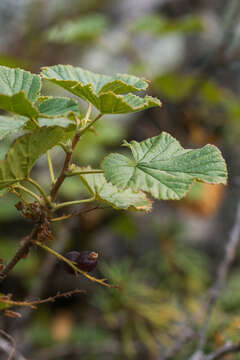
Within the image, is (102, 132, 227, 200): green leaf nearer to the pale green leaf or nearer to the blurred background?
the pale green leaf

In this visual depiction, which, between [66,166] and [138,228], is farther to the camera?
[138,228]

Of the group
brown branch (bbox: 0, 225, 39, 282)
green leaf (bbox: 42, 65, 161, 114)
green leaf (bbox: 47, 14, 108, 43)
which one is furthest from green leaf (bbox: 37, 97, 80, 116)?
green leaf (bbox: 47, 14, 108, 43)

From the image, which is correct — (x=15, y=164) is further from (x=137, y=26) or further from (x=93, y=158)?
(x=137, y=26)

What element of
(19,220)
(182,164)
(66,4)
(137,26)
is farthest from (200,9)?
(182,164)

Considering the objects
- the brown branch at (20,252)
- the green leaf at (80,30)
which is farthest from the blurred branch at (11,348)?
the green leaf at (80,30)

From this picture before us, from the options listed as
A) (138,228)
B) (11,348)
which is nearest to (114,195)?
(11,348)

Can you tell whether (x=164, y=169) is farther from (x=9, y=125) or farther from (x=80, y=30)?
(x=80, y=30)

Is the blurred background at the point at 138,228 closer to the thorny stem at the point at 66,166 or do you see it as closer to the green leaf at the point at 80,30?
the green leaf at the point at 80,30
